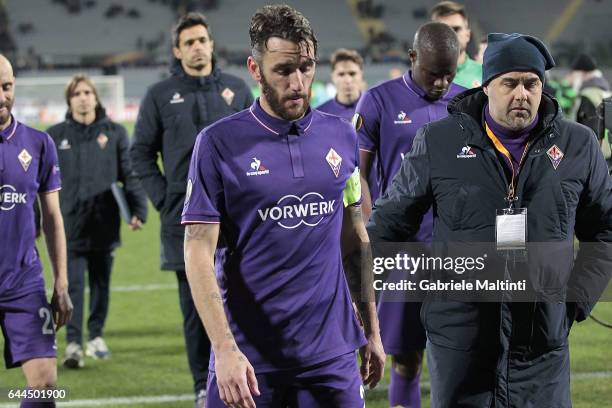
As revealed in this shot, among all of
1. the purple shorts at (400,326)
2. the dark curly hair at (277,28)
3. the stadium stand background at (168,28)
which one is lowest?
the purple shorts at (400,326)

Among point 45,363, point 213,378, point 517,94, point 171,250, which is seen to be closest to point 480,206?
point 517,94

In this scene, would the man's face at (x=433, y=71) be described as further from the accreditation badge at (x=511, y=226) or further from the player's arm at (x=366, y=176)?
the accreditation badge at (x=511, y=226)

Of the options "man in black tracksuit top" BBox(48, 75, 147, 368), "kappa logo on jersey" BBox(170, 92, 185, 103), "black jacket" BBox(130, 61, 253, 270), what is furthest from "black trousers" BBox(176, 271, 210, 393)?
"man in black tracksuit top" BBox(48, 75, 147, 368)

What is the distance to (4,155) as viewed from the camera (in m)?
4.45

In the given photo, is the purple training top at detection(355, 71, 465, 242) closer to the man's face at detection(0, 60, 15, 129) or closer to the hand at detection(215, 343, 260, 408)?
the man's face at detection(0, 60, 15, 129)

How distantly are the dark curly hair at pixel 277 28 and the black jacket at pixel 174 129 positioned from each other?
2633mm

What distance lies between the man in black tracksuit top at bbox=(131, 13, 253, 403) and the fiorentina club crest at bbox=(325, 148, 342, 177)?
257 centimetres

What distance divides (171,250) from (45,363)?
1.51 meters

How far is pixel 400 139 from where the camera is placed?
4.98 metres

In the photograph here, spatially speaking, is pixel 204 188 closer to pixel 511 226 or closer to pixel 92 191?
pixel 511 226

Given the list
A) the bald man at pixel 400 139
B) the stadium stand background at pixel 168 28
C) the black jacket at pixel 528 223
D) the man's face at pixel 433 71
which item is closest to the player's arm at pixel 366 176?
the bald man at pixel 400 139

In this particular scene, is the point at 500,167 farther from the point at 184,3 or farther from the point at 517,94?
the point at 184,3

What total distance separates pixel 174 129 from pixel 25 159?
132cm

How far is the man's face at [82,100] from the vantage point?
755cm
